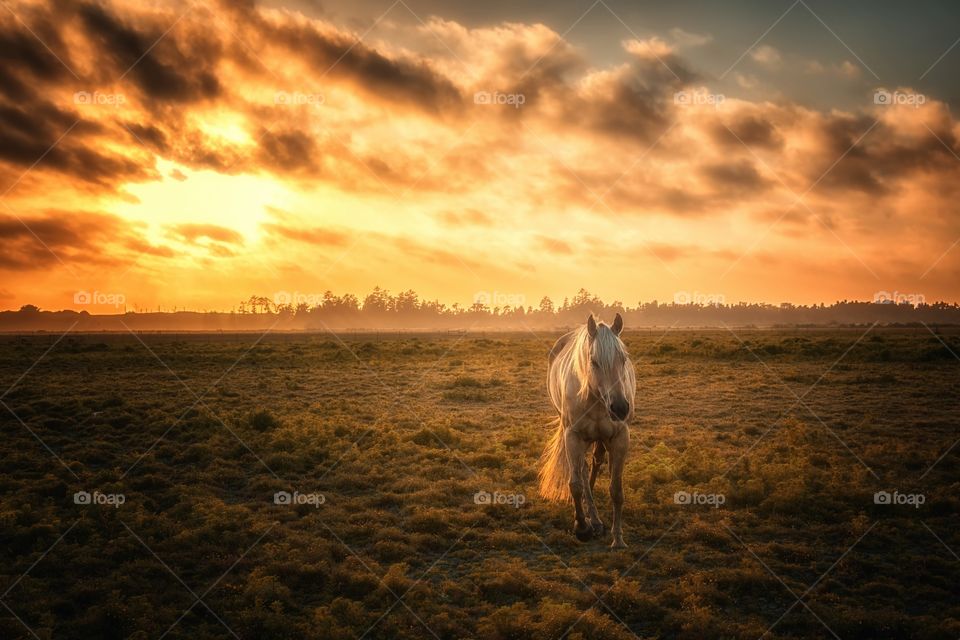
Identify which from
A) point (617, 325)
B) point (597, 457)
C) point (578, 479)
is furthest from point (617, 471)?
point (617, 325)

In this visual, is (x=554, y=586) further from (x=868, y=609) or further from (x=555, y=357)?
(x=555, y=357)

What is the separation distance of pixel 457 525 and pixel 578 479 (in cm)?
227

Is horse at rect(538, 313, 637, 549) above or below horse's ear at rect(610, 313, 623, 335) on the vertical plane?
below

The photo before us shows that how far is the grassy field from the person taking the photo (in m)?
5.59

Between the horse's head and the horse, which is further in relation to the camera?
the horse

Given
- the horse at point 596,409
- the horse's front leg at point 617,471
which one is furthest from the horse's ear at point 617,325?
the horse's front leg at point 617,471

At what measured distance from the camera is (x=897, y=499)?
8.46 m

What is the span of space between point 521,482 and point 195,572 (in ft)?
19.2

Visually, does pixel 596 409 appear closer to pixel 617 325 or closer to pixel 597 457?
pixel 617 325

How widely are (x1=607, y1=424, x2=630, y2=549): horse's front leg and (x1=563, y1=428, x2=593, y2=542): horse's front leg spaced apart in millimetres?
A: 371

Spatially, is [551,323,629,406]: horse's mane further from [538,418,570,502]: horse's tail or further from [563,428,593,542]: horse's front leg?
[538,418,570,502]: horse's tail

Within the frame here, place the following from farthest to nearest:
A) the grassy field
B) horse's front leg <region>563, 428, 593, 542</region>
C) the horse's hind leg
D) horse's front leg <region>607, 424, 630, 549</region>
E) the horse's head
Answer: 1. the horse's hind leg
2. horse's front leg <region>563, 428, 593, 542</region>
3. horse's front leg <region>607, 424, 630, 549</region>
4. the horse's head
5. the grassy field

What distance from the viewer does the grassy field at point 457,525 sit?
5.59m

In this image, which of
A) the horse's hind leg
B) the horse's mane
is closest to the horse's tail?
the horse's hind leg
